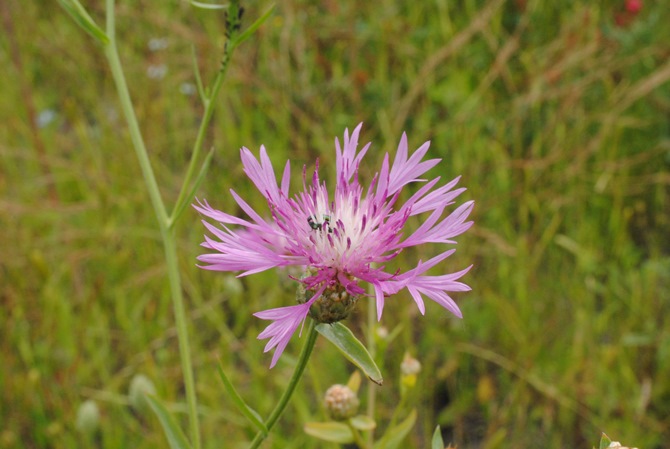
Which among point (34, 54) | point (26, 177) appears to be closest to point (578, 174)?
point (26, 177)

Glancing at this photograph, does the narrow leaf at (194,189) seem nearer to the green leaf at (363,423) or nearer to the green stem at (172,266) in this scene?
the green stem at (172,266)

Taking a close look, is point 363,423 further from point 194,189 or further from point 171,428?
point 194,189

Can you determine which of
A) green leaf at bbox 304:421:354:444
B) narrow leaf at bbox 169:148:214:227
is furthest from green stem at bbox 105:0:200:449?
green leaf at bbox 304:421:354:444

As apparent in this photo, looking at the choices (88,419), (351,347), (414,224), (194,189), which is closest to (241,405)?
(351,347)

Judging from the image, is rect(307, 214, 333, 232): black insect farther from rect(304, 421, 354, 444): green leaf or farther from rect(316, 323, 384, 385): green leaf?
rect(304, 421, 354, 444): green leaf

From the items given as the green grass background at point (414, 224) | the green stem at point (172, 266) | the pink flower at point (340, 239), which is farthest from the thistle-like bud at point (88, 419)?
the pink flower at point (340, 239)

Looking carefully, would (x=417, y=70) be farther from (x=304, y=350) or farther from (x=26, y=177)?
(x=304, y=350)

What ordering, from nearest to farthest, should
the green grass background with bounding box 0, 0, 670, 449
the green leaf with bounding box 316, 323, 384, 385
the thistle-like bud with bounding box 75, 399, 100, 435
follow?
the green leaf with bounding box 316, 323, 384, 385 < the thistle-like bud with bounding box 75, 399, 100, 435 < the green grass background with bounding box 0, 0, 670, 449
